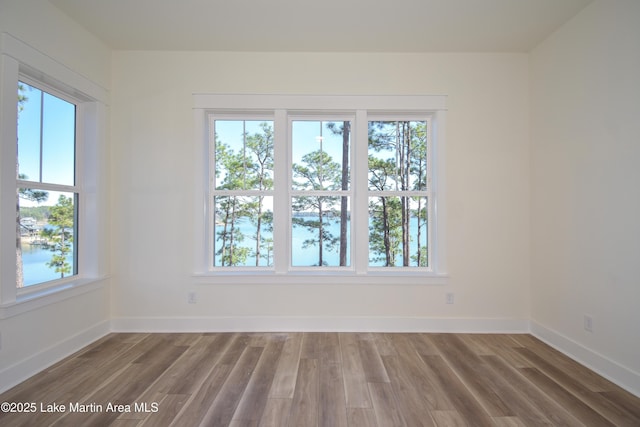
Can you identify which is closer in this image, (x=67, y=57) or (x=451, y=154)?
(x=67, y=57)

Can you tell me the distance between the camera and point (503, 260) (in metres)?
3.05

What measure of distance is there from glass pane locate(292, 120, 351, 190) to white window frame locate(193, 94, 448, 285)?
5.2 inches

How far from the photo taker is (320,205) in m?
3.24

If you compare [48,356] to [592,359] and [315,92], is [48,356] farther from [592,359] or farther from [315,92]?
[592,359]

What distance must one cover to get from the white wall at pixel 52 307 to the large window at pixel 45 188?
307mm

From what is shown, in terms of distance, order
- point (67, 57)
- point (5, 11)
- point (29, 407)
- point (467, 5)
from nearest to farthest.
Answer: point (29, 407), point (5, 11), point (467, 5), point (67, 57)

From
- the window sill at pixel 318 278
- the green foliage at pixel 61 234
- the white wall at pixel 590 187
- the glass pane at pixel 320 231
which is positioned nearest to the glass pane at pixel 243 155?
the glass pane at pixel 320 231

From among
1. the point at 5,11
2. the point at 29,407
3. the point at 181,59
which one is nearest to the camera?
the point at 29,407

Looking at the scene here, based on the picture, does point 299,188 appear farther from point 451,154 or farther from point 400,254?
point 451,154

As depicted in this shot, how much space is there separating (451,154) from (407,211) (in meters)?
0.76

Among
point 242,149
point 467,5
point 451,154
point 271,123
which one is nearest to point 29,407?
point 242,149

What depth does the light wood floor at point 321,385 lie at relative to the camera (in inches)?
68.9

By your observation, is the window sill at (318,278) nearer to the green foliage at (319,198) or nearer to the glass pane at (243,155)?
the green foliage at (319,198)

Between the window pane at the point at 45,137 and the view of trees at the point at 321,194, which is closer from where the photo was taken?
the window pane at the point at 45,137
